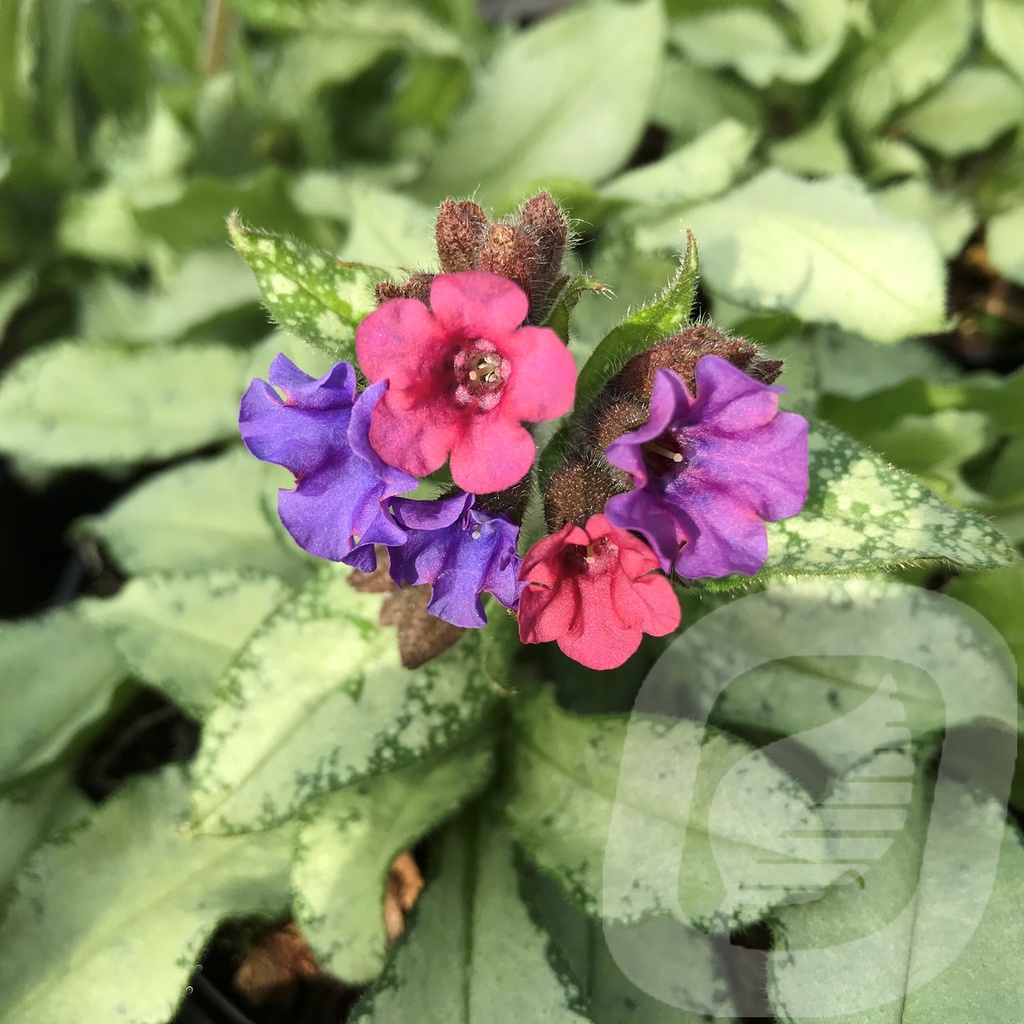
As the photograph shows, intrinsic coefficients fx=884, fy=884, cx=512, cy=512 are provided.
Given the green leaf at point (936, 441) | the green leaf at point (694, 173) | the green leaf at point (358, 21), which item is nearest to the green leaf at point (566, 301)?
the green leaf at point (694, 173)

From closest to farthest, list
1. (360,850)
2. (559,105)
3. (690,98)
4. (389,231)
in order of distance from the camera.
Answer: (360,850) → (389,231) → (559,105) → (690,98)

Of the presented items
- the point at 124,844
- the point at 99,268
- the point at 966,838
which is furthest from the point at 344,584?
the point at 99,268

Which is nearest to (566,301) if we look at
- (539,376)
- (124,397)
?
(539,376)

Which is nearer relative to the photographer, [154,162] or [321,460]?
[321,460]

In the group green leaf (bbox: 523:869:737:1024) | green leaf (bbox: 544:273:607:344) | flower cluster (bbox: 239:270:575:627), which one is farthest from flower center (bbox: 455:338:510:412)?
green leaf (bbox: 523:869:737:1024)

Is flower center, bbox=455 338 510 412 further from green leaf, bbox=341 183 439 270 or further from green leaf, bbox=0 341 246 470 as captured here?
green leaf, bbox=0 341 246 470

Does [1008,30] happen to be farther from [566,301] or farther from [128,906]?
[128,906]
